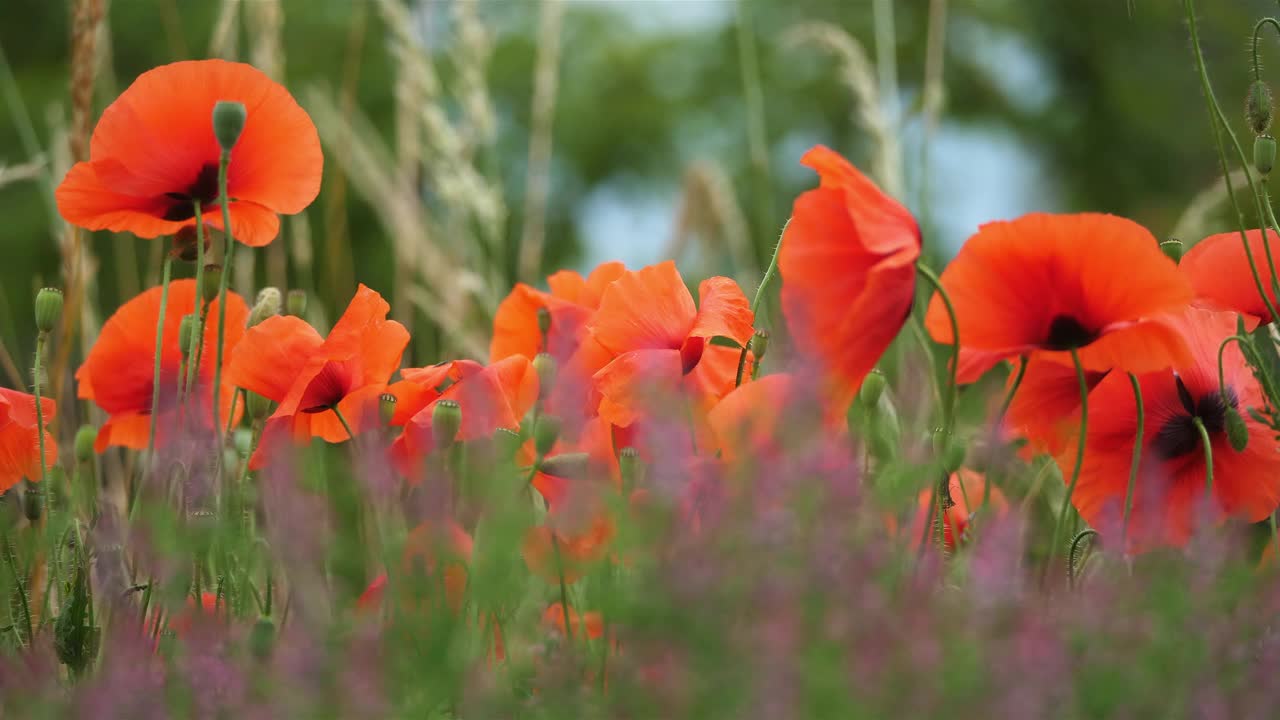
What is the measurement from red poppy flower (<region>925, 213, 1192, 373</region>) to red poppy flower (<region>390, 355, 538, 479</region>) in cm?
29

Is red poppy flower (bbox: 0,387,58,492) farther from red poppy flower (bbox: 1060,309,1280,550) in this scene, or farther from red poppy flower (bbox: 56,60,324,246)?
red poppy flower (bbox: 1060,309,1280,550)

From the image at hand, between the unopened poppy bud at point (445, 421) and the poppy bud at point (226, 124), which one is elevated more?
the poppy bud at point (226, 124)

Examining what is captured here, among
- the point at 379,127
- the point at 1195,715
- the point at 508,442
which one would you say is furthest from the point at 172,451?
the point at 379,127

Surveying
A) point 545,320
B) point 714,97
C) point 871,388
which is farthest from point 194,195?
point 714,97

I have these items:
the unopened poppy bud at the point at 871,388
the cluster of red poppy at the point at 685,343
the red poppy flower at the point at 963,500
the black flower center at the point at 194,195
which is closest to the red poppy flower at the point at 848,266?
the cluster of red poppy at the point at 685,343

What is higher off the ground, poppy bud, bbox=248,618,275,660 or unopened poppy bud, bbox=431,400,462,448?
unopened poppy bud, bbox=431,400,462,448

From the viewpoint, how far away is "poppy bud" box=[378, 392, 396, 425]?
86 cm

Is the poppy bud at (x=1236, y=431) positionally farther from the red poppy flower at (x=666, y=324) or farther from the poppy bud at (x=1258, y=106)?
the red poppy flower at (x=666, y=324)

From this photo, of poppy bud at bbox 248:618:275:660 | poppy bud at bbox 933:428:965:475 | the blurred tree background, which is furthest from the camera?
the blurred tree background

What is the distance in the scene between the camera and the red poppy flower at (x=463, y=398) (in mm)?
821

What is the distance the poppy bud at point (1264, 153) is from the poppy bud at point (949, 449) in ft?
0.86

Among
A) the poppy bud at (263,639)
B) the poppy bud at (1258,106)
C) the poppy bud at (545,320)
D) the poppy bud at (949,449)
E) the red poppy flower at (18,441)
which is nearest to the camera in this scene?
the poppy bud at (263,639)

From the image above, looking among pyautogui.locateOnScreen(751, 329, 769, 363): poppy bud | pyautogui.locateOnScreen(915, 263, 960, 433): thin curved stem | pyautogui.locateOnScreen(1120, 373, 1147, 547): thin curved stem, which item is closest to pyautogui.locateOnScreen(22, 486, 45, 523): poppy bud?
pyautogui.locateOnScreen(751, 329, 769, 363): poppy bud

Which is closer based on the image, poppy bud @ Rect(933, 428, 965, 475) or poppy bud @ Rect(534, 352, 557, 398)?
poppy bud @ Rect(933, 428, 965, 475)
